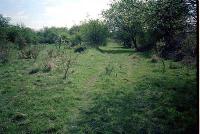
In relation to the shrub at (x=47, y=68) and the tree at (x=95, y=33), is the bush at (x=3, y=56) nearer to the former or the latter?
the shrub at (x=47, y=68)

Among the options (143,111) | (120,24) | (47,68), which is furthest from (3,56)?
(120,24)

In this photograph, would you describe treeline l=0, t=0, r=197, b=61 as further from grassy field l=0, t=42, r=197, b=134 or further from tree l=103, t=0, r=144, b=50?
grassy field l=0, t=42, r=197, b=134

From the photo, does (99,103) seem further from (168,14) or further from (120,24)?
(120,24)

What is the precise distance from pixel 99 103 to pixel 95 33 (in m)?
47.6

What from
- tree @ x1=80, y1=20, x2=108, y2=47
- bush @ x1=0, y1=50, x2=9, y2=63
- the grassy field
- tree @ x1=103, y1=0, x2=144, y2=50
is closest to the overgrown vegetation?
the grassy field

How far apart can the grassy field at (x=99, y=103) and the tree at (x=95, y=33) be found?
131 feet

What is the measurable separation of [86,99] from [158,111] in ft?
13.9

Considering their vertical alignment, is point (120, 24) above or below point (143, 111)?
above

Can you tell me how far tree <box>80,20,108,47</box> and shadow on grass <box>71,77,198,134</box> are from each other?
145 ft

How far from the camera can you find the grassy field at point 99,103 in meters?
10.6

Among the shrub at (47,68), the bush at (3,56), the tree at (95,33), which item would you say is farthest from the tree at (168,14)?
the tree at (95,33)

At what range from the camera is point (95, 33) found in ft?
197

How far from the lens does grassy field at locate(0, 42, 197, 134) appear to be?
1061 centimetres

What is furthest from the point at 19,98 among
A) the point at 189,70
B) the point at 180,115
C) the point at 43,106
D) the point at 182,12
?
the point at 189,70
